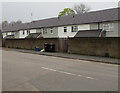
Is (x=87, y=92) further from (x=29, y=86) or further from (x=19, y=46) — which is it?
(x=19, y=46)

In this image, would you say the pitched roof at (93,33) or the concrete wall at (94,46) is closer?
the concrete wall at (94,46)

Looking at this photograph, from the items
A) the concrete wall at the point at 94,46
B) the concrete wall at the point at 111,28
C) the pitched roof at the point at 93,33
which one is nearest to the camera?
the concrete wall at the point at 94,46

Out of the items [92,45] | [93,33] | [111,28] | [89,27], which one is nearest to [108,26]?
[111,28]

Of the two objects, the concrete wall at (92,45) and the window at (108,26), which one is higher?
the window at (108,26)

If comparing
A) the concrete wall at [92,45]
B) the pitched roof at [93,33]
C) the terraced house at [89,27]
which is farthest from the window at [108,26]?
the concrete wall at [92,45]

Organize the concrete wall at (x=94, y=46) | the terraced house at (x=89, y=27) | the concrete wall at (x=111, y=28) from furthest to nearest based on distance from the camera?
the terraced house at (x=89, y=27) → the concrete wall at (x=111, y=28) → the concrete wall at (x=94, y=46)

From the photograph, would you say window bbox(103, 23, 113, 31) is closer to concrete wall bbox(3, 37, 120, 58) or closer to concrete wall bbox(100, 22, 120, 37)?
concrete wall bbox(100, 22, 120, 37)

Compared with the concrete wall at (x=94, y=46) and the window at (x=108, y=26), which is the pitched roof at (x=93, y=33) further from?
the concrete wall at (x=94, y=46)

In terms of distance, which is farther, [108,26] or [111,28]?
[108,26]

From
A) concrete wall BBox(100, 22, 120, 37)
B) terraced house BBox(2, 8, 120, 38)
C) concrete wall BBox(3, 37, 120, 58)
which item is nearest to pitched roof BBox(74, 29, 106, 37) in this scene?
terraced house BBox(2, 8, 120, 38)

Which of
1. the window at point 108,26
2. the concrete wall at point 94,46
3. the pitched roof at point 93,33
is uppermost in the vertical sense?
the window at point 108,26

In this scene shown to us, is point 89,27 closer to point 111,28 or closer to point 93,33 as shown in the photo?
point 93,33

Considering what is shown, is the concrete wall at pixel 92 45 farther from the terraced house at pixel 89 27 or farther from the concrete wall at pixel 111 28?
Result: the concrete wall at pixel 111 28

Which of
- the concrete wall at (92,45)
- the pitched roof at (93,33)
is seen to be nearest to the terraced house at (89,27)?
the pitched roof at (93,33)
